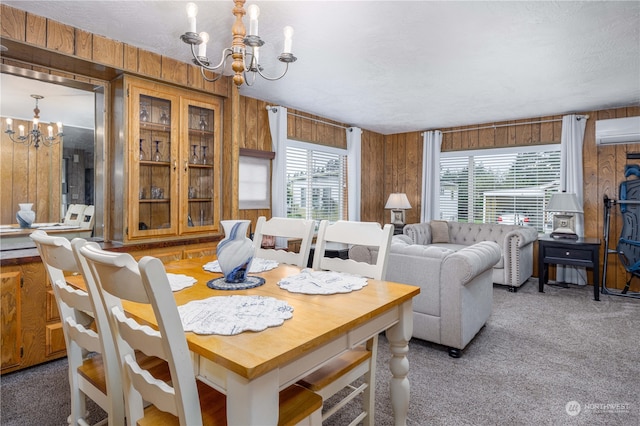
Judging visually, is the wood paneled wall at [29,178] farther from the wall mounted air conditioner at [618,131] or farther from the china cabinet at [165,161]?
the wall mounted air conditioner at [618,131]

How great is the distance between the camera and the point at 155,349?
0.91m

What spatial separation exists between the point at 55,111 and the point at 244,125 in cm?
193

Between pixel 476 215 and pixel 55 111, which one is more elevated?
pixel 55 111

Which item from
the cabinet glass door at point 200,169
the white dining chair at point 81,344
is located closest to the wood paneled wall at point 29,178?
the cabinet glass door at point 200,169

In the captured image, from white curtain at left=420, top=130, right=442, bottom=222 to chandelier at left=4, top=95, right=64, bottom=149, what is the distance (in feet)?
16.6

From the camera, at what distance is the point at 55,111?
275 cm

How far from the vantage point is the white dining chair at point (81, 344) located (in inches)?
48.1

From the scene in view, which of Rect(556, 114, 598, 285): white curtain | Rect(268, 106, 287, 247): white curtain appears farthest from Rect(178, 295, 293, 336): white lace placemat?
Rect(556, 114, 598, 285): white curtain

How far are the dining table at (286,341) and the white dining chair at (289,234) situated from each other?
339 mm

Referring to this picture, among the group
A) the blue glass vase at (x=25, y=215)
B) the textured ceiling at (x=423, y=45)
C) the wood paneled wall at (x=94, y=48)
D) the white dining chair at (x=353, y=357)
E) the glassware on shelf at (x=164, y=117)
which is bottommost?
the white dining chair at (x=353, y=357)

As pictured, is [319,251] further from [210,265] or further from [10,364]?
[10,364]

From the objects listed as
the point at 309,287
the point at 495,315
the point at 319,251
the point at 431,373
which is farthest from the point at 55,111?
the point at 495,315

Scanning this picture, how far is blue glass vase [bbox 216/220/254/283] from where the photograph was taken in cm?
154

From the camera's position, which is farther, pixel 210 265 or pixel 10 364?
pixel 10 364
